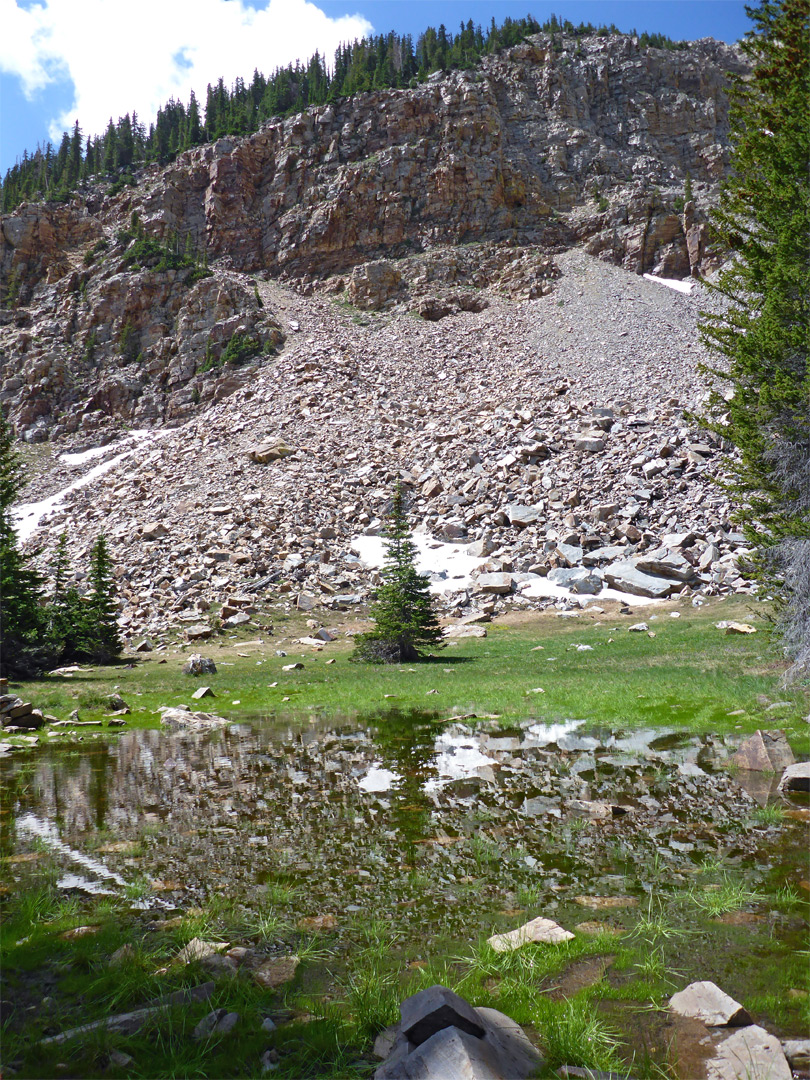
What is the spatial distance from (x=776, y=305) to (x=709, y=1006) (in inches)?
664

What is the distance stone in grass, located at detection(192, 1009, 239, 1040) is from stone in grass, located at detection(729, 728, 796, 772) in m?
9.90

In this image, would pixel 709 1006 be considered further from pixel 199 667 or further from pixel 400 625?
pixel 199 667

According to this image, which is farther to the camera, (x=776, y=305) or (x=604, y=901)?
(x=776, y=305)

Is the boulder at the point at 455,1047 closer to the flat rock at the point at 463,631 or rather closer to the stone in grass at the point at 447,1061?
the stone in grass at the point at 447,1061

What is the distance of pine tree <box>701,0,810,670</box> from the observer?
51.8 feet

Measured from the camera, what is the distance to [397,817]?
933 centimetres

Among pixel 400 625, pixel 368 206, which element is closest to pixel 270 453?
pixel 400 625

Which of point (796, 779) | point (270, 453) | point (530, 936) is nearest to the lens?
point (530, 936)

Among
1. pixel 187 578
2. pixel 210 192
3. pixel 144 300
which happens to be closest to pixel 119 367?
pixel 144 300

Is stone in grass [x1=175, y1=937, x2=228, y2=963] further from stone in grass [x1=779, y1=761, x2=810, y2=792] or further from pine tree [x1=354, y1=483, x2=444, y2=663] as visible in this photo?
pine tree [x1=354, y1=483, x2=444, y2=663]

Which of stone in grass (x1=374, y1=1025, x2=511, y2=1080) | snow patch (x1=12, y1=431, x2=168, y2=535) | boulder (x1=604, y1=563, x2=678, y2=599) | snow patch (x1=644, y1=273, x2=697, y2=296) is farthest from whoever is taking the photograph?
snow patch (x1=644, y1=273, x2=697, y2=296)

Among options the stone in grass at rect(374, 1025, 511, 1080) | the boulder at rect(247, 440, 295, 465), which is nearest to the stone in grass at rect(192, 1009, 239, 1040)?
the stone in grass at rect(374, 1025, 511, 1080)

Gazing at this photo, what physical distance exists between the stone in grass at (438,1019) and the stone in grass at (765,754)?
9.03m

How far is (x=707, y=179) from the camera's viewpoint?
11862 cm
